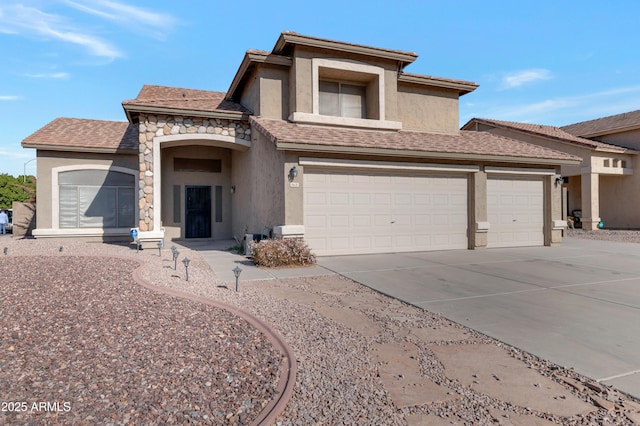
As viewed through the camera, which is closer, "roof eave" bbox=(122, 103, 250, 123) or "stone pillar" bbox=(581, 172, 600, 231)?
"roof eave" bbox=(122, 103, 250, 123)

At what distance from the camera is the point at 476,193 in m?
12.9

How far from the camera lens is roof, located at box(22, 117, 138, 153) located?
47.2 feet

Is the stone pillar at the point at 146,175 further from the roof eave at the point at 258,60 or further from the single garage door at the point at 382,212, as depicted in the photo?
the single garage door at the point at 382,212

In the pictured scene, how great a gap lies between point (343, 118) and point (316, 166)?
3058mm

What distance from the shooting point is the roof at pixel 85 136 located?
14.4 m

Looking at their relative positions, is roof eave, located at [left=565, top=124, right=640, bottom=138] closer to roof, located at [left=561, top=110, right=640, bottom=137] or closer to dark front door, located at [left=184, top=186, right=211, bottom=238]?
roof, located at [left=561, top=110, right=640, bottom=137]

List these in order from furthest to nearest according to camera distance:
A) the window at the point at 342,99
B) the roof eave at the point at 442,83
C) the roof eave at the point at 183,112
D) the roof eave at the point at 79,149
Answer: the roof eave at the point at 442,83, the roof eave at the point at 79,149, the window at the point at 342,99, the roof eave at the point at 183,112

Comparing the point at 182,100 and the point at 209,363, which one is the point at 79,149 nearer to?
the point at 182,100

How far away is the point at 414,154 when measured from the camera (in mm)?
11773

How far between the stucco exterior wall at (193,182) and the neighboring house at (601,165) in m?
17.7

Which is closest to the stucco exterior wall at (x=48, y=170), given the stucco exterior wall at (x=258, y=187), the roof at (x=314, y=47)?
the stucco exterior wall at (x=258, y=187)

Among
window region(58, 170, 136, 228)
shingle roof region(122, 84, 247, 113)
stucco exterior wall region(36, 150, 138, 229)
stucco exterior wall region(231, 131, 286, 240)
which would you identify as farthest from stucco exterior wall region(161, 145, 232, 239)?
stucco exterior wall region(36, 150, 138, 229)

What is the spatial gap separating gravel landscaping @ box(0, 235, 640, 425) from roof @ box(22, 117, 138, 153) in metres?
9.63

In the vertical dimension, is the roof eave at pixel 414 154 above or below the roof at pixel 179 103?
below
